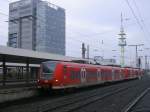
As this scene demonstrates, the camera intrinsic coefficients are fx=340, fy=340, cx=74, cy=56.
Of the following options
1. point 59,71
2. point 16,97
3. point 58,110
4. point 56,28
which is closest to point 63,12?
point 56,28

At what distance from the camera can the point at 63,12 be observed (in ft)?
121

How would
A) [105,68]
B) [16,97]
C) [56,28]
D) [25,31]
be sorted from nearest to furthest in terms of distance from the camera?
[16,97], [56,28], [25,31], [105,68]

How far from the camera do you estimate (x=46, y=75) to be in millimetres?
28734

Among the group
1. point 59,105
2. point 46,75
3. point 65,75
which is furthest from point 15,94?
point 65,75

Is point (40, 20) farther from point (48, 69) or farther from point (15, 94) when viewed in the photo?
point (15, 94)

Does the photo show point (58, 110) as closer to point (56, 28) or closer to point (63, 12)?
point (56, 28)

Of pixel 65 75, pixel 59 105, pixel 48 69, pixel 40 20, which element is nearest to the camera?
pixel 59 105

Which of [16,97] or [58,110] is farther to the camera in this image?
[16,97]

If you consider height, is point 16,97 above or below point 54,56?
below

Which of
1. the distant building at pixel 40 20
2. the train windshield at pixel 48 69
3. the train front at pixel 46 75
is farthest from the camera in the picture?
the distant building at pixel 40 20

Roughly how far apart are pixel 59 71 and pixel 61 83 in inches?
40.0

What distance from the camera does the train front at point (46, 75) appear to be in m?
27.9

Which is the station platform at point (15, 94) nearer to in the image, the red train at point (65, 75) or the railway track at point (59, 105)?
the red train at point (65, 75)

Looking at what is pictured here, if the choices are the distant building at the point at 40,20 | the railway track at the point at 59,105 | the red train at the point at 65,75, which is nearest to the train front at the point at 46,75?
the red train at the point at 65,75
